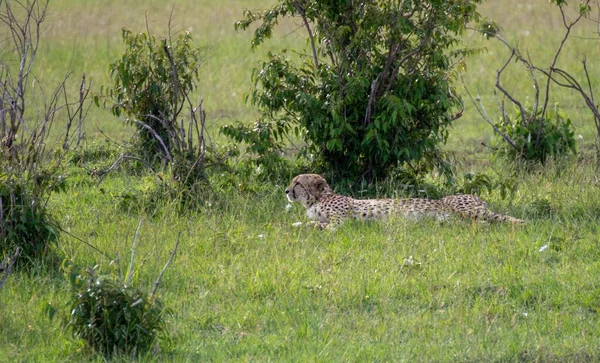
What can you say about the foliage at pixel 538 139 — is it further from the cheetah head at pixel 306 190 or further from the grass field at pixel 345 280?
the cheetah head at pixel 306 190

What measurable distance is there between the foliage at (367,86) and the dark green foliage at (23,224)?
2.66 metres

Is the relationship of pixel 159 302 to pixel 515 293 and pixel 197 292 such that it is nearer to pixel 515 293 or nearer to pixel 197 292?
pixel 197 292

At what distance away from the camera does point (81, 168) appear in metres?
10.3

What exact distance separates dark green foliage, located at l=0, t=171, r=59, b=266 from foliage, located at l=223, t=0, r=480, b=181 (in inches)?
105

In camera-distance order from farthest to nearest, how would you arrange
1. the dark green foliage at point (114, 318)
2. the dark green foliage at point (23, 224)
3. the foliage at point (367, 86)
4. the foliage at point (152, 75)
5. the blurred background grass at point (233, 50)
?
the blurred background grass at point (233, 50)
the foliage at point (152, 75)
the foliage at point (367, 86)
the dark green foliage at point (23, 224)
the dark green foliage at point (114, 318)

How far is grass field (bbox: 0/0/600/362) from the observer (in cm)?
557

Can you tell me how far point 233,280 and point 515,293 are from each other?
6.15 feet

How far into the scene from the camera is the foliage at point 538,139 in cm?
1047

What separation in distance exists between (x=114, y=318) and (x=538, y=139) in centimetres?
633

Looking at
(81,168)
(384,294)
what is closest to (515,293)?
(384,294)

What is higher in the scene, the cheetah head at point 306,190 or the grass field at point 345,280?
the cheetah head at point 306,190

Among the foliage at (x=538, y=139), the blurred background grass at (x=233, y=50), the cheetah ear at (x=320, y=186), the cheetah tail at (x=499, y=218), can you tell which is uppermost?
the blurred background grass at (x=233, y=50)

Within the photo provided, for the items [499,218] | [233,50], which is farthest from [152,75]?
[233,50]

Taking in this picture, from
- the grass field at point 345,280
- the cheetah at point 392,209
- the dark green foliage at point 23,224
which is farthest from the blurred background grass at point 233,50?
the dark green foliage at point 23,224
